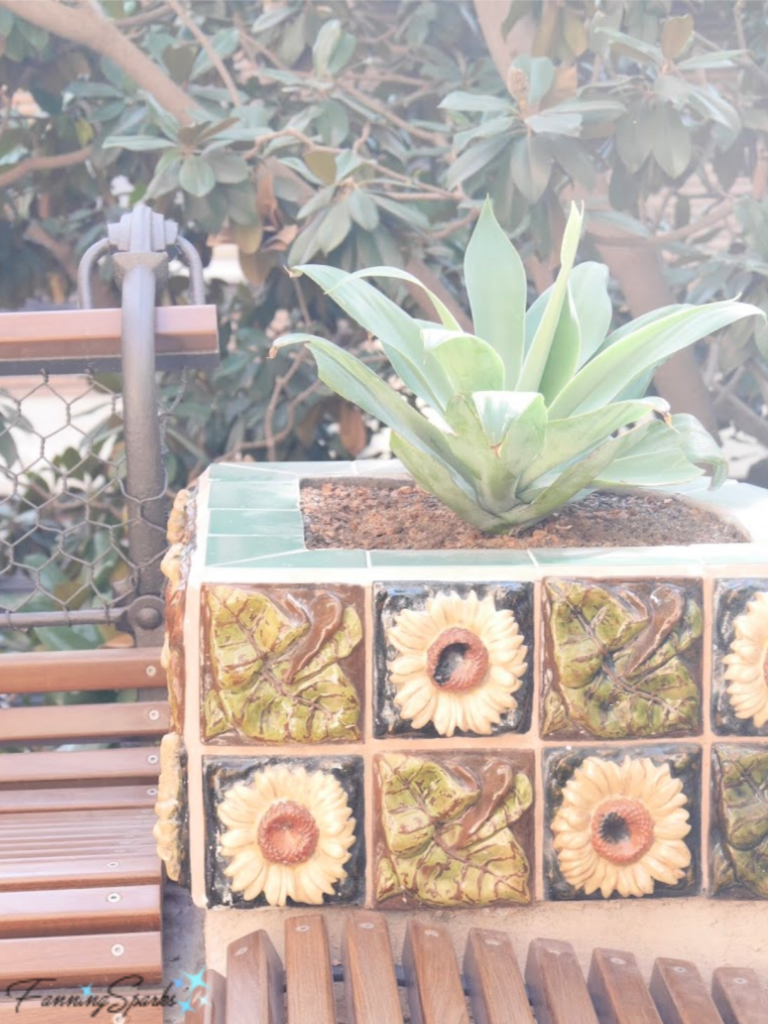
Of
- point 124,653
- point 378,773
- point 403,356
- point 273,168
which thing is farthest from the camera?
point 273,168

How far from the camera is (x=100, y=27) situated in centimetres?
225

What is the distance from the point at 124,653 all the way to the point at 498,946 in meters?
0.66

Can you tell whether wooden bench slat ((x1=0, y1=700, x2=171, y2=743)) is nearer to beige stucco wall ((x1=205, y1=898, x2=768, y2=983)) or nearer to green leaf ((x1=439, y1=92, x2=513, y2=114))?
beige stucco wall ((x1=205, y1=898, x2=768, y2=983))

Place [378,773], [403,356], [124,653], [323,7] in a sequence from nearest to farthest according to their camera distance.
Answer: [378,773] → [403,356] → [124,653] → [323,7]

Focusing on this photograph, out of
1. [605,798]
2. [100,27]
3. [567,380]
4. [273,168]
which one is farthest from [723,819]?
[100,27]

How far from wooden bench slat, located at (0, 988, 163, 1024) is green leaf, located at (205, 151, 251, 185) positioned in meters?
1.48

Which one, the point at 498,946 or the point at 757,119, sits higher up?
the point at 757,119

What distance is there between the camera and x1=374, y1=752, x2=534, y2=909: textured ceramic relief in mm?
1121

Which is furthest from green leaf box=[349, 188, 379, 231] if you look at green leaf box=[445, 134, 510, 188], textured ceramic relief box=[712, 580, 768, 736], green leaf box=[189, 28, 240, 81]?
textured ceramic relief box=[712, 580, 768, 736]

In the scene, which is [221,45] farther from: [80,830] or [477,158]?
[80,830]

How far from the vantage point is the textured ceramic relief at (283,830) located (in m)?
1.12

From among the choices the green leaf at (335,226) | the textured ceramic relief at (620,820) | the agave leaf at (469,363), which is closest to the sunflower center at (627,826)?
the textured ceramic relief at (620,820)

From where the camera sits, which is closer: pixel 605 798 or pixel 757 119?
pixel 605 798

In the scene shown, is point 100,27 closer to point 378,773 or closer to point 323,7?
point 323,7
